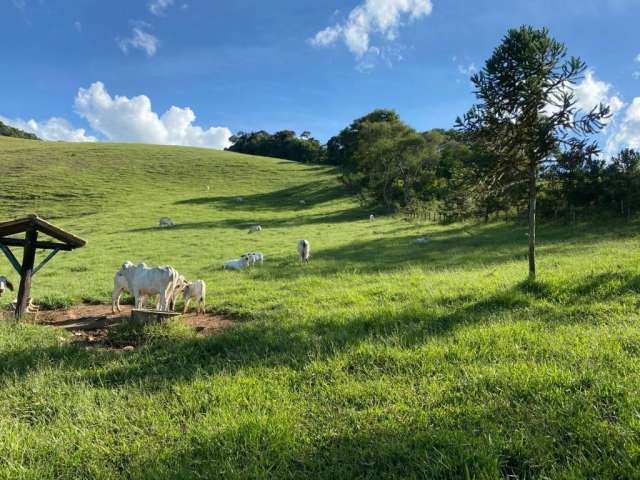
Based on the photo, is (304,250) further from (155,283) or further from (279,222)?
(279,222)

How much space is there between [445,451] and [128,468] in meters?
2.78

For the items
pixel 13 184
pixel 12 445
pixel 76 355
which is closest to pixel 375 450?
pixel 12 445

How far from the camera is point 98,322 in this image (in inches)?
Result: 376

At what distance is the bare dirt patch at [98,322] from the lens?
26.1 feet

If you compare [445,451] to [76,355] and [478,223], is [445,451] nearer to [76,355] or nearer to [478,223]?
[76,355]

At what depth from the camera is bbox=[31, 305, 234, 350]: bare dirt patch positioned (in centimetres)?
795

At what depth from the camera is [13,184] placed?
47.7 metres

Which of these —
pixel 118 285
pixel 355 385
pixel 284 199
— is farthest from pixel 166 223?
pixel 355 385

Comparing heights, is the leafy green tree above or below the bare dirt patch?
above

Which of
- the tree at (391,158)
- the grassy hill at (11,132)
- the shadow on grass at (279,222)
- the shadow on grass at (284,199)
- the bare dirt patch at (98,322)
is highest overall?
the grassy hill at (11,132)

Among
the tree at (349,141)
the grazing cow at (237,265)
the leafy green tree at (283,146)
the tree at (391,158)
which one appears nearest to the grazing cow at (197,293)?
the grazing cow at (237,265)

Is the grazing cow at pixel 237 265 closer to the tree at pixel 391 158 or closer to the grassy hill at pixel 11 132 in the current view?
the tree at pixel 391 158

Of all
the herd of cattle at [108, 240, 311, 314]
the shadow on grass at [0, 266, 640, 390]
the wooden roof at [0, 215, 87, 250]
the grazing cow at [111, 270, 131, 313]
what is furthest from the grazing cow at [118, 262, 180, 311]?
the shadow on grass at [0, 266, 640, 390]

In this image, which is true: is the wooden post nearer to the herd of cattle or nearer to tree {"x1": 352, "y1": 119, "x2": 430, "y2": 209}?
the herd of cattle
